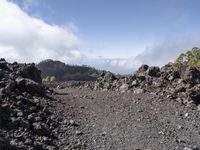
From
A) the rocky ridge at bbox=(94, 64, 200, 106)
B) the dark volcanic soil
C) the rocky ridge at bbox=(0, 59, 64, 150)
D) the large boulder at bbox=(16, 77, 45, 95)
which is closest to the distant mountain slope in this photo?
the rocky ridge at bbox=(94, 64, 200, 106)

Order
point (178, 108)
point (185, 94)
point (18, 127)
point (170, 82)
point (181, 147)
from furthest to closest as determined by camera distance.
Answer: point (170, 82) < point (185, 94) < point (178, 108) < point (181, 147) < point (18, 127)

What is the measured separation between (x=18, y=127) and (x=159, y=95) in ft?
30.3

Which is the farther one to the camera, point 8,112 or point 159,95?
point 159,95

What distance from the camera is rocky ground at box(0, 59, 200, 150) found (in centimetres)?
1459

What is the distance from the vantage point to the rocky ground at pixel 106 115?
14586 millimetres

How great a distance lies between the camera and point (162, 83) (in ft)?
76.1

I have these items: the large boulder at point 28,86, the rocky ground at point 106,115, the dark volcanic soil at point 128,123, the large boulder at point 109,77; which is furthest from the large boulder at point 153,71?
the large boulder at point 28,86

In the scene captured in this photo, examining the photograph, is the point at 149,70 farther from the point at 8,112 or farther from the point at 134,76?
the point at 8,112

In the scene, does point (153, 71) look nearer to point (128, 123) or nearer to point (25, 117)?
point (128, 123)

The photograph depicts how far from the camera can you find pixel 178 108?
20.0 m

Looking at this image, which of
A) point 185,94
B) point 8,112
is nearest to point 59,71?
point 185,94

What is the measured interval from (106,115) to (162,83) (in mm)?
5944

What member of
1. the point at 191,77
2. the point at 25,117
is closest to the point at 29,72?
the point at 25,117

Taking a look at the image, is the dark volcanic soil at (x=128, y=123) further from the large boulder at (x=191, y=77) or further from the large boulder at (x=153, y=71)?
the large boulder at (x=153, y=71)
